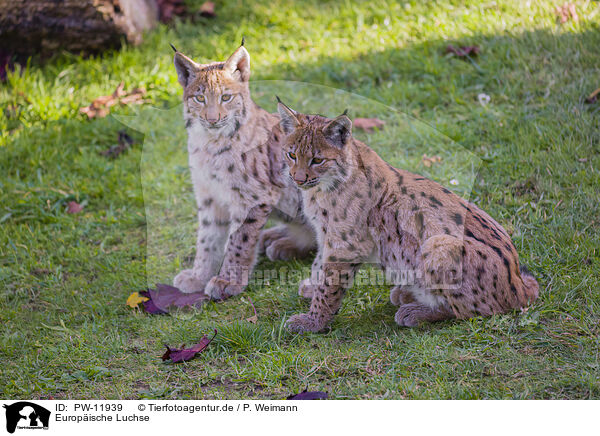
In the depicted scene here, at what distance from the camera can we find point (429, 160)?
21.4 feet

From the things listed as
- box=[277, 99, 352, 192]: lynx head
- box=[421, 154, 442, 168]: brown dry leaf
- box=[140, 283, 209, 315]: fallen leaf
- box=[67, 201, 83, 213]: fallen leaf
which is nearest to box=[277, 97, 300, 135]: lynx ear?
box=[277, 99, 352, 192]: lynx head

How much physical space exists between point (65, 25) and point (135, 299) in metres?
4.96

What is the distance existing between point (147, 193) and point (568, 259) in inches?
164

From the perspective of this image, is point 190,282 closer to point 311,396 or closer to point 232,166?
point 232,166

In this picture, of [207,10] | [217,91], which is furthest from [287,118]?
[207,10]

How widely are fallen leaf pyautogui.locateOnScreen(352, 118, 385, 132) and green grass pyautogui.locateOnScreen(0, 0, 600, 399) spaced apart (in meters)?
0.41

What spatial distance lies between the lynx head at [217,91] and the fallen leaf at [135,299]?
1.48 metres

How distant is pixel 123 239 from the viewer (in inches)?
253

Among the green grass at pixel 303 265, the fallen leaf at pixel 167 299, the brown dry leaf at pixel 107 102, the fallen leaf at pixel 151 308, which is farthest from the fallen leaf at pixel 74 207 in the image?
the fallen leaf at pixel 151 308

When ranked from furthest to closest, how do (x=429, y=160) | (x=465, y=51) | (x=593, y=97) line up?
(x=465, y=51)
(x=593, y=97)
(x=429, y=160)

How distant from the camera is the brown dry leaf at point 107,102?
805cm

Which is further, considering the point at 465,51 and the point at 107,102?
the point at 107,102
